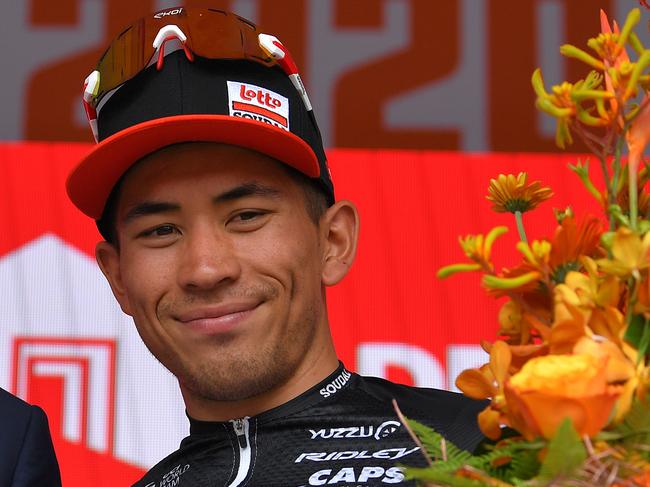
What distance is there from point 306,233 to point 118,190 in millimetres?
263

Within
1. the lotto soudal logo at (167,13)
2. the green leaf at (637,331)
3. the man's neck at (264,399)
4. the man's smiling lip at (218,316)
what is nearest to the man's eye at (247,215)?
the man's smiling lip at (218,316)

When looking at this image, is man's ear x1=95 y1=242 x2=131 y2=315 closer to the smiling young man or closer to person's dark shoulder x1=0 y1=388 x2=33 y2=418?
the smiling young man

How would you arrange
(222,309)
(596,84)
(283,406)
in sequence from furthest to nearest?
1. (283,406)
2. (222,309)
3. (596,84)

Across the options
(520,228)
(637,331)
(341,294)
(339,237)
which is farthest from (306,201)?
(341,294)

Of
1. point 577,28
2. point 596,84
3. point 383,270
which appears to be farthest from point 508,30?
point 596,84

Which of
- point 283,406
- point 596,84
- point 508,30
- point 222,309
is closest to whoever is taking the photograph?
point 596,84

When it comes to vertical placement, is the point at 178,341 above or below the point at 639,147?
below

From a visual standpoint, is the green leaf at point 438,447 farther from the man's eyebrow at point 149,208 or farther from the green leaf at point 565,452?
the man's eyebrow at point 149,208

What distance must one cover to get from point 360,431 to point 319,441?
55mm

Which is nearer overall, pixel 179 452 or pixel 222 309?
pixel 222 309

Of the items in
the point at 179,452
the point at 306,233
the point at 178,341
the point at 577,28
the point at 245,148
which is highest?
the point at 577,28

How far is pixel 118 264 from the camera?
1436 millimetres

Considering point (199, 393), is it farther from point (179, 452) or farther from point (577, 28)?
point (577, 28)

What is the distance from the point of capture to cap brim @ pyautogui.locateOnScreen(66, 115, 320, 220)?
1.26 m
